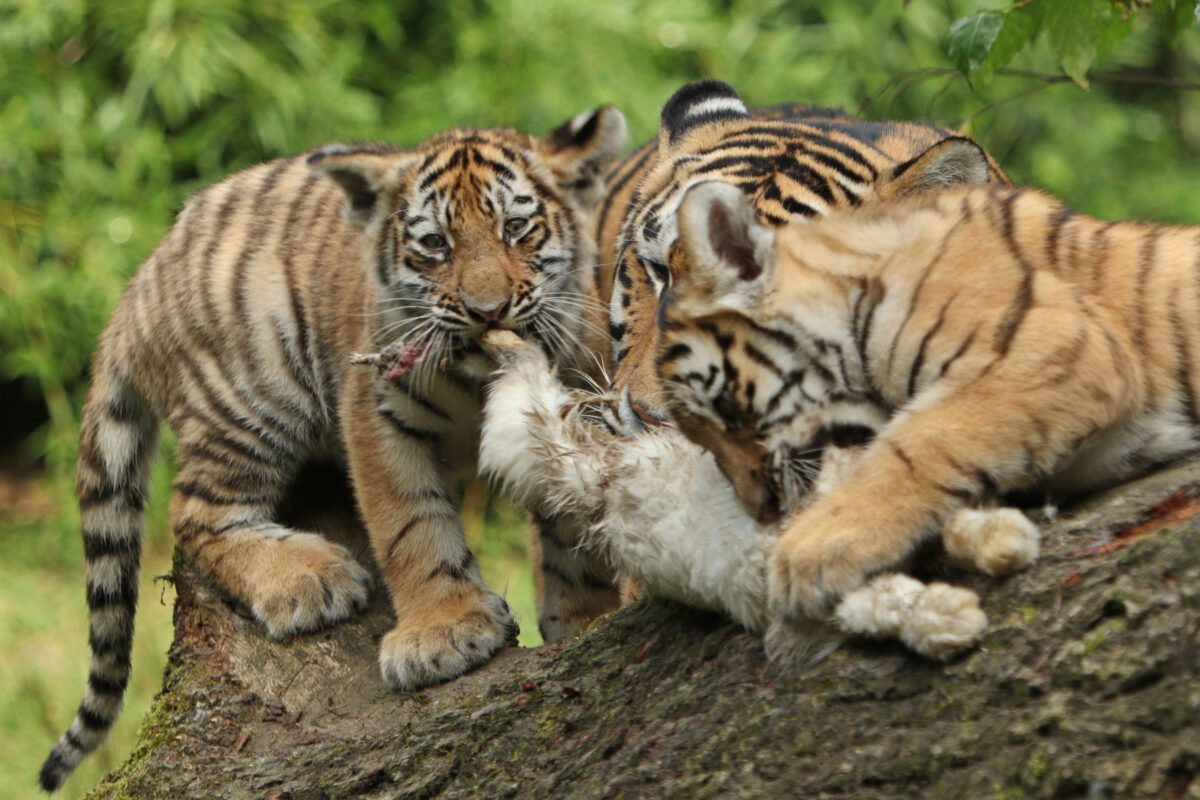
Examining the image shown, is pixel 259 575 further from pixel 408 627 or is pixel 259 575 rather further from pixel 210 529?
pixel 408 627

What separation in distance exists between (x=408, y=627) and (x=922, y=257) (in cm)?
153

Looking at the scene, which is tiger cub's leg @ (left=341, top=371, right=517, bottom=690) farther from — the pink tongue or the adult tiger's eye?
the adult tiger's eye

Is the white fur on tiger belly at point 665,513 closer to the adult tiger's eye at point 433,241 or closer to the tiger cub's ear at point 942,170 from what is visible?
the tiger cub's ear at point 942,170

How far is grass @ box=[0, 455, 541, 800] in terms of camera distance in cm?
414

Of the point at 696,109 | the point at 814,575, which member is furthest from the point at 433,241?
the point at 814,575

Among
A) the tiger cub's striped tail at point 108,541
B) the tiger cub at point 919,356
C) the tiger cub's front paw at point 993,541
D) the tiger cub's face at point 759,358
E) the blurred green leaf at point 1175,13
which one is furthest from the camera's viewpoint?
the tiger cub's striped tail at point 108,541

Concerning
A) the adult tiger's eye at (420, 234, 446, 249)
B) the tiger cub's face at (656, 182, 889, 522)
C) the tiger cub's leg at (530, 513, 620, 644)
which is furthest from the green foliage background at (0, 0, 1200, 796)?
the tiger cub's face at (656, 182, 889, 522)

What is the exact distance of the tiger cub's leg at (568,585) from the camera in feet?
10.3

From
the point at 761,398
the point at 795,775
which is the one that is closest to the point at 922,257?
the point at 761,398

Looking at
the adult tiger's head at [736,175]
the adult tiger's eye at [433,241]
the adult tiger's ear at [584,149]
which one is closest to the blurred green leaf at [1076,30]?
the adult tiger's head at [736,175]

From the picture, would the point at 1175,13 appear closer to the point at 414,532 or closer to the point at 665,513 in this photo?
the point at 665,513

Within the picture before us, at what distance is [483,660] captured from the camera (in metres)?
2.71

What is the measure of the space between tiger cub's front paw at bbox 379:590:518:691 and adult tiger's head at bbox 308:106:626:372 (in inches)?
23.9

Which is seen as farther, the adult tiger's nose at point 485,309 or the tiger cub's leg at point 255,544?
the tiger cub's leg at point 255,544
